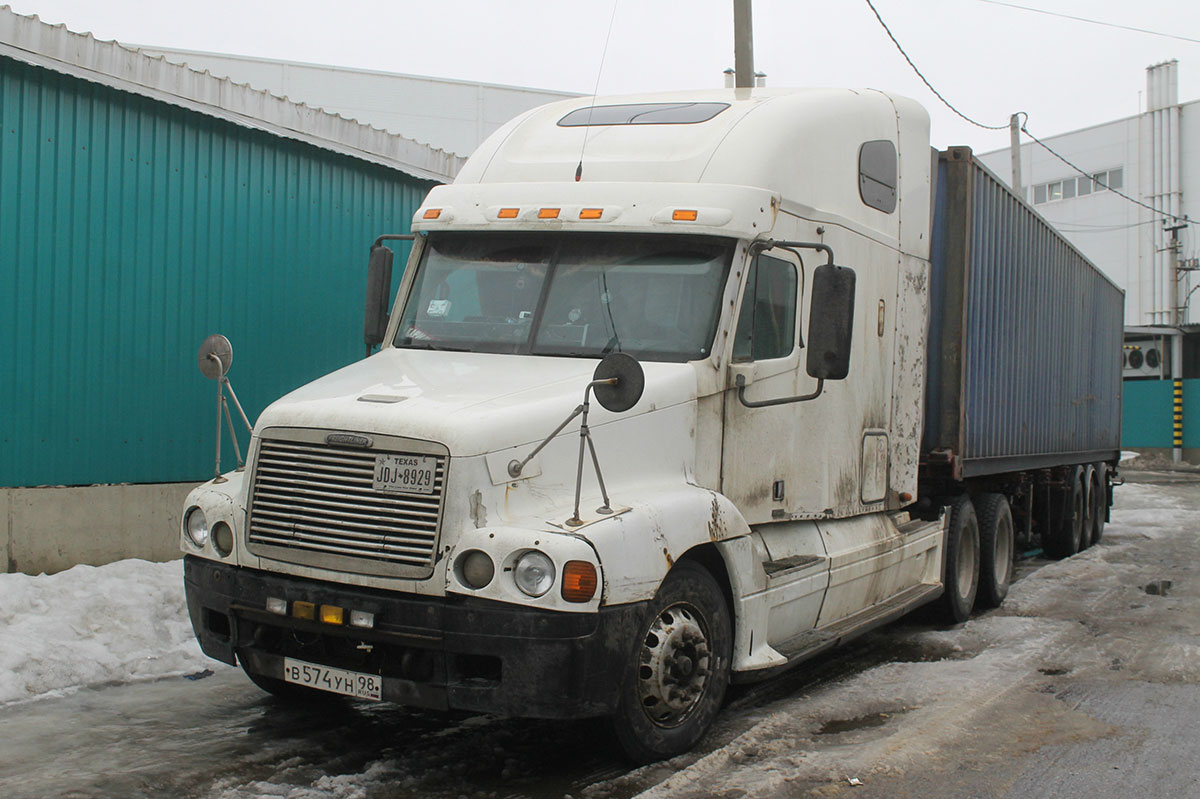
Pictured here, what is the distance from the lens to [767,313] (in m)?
6.54

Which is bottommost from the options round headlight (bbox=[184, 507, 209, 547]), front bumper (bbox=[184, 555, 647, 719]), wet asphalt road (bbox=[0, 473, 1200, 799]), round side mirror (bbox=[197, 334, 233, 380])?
wet asphalt road (bbox=[0, 473, 1200, 799])

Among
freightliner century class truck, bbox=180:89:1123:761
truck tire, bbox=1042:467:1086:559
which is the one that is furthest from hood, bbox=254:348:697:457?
truck tire, bbox=1042:467:1086:559

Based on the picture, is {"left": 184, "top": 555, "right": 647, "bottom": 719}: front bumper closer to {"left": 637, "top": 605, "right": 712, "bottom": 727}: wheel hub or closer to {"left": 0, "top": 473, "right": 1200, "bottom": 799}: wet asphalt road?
{"left": 637, "top": 605, "right": 712, "bottom": 727}: wheel hub

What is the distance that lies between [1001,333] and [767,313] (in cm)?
452

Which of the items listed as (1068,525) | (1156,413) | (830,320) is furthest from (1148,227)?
(830,320)

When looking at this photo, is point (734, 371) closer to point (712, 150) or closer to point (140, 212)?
point (712, 150)

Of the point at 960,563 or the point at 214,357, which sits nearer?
the point at 214,357

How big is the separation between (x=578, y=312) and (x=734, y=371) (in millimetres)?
908

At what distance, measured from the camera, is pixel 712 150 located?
21.8ft

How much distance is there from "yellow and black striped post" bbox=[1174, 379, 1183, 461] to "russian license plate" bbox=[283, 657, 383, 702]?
122 feet

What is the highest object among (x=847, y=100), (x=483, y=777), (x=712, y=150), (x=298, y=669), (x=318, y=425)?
(x=847, y=100)

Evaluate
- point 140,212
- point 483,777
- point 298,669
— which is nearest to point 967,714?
point 483,777

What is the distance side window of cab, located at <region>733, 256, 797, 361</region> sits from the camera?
6332 millimetres

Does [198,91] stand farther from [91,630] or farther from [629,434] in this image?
[629,434]
